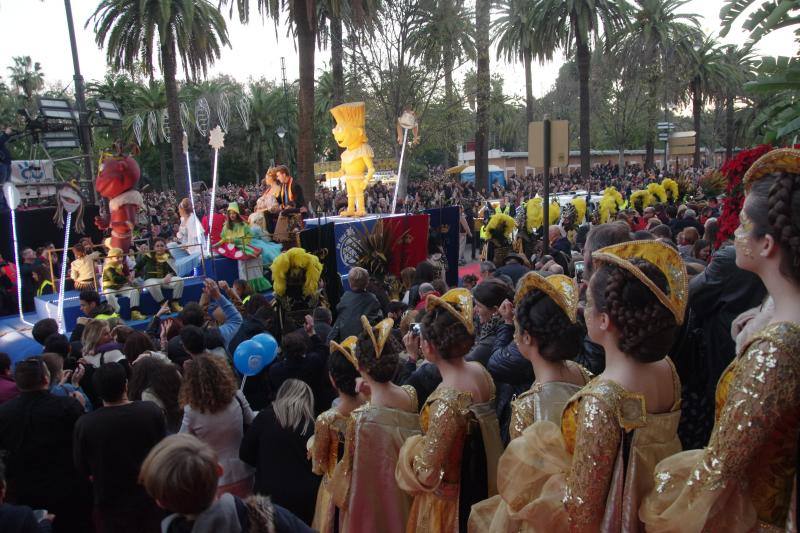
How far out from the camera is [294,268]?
841 centimetres

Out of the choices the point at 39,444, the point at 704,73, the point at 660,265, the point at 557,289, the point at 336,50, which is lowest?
the point at 39,444

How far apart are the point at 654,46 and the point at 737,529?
118ft

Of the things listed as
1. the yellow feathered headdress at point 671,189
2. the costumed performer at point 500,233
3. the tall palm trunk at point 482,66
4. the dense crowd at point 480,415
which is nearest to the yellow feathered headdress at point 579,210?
the costumed performer at point 500,233

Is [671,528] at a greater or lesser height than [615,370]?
lesser

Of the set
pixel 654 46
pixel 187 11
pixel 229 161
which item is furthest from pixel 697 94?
pixel 229 161

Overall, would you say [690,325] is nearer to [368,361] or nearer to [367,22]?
[368,361]

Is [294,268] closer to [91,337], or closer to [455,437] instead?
[91,337]

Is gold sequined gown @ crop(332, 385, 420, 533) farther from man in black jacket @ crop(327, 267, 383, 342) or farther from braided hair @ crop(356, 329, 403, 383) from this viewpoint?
man in black jacket @ crop(327, 267, 383, 342)

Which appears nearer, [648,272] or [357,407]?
[648,272]

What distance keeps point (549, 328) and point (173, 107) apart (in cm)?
2257

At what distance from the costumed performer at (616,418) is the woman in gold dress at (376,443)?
116cm

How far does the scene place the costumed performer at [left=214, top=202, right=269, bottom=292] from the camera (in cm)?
1173

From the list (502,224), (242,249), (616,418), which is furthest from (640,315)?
(242,249)

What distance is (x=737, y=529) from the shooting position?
173 cm
